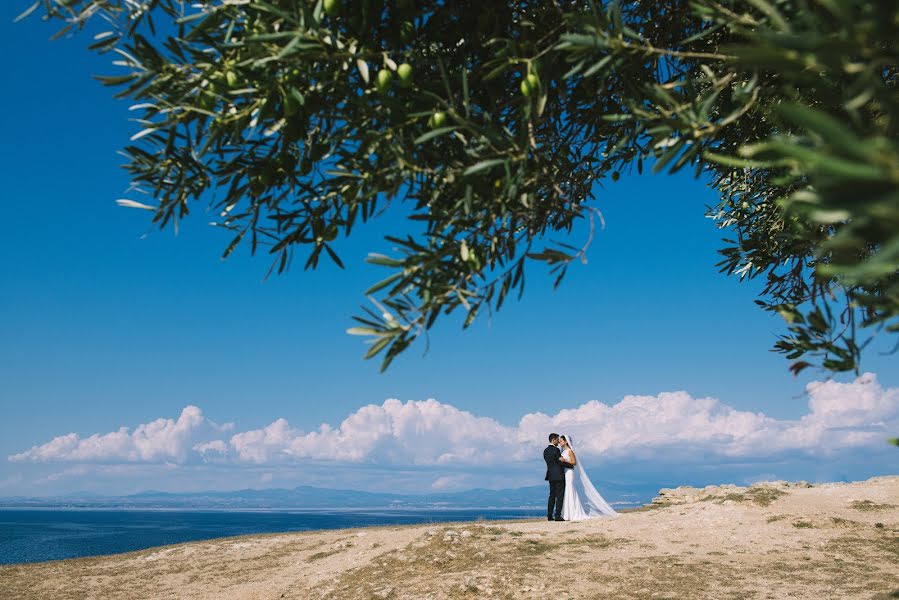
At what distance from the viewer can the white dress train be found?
18.0 m

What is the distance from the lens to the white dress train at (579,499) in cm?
1797

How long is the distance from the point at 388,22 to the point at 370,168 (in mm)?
999

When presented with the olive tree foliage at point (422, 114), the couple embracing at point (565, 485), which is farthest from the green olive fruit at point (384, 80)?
the couple embracing at point (565, 485)

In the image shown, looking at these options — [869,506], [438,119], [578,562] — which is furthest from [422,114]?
[869,506]

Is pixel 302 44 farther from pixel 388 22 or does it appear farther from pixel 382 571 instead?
pixel 382 571

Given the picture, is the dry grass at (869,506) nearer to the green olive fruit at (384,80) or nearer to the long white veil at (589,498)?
the long white veil at (589,498)

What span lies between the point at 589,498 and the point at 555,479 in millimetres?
1971

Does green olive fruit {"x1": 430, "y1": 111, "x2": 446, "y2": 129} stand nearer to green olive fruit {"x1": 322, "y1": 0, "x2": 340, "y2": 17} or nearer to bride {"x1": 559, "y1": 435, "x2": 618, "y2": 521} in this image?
green olive fruit {"x1": 322, "y1": 0, "x2": 340, "y2": 17}

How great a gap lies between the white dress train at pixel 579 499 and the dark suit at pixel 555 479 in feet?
0.63

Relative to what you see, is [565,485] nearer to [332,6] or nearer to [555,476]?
[555,476]

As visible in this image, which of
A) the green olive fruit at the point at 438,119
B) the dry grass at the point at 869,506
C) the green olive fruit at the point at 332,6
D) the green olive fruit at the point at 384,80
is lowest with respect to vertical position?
the dry grass at the point at 869,506

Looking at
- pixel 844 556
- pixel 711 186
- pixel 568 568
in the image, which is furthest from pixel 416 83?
pixel 844 556

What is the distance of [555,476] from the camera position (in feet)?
57.7

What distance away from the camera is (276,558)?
1579 centimetres
